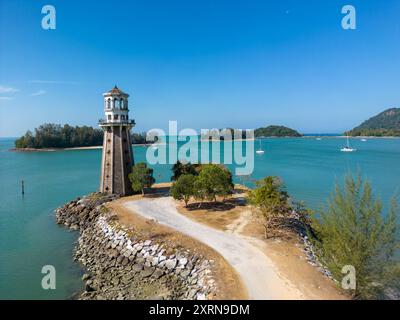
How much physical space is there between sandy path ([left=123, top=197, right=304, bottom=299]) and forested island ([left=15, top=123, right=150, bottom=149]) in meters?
141

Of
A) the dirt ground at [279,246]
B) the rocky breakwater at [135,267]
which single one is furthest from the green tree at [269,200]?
the rocky breakwater at [135,267]

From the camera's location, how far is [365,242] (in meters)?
A: 15.0

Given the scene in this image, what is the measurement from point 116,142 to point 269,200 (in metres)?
24.3

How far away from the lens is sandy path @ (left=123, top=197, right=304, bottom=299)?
16.4m

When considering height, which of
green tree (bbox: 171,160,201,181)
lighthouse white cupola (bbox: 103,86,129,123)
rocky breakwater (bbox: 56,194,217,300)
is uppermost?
lighthouse white cupola (bbox: 103,86,129,123)

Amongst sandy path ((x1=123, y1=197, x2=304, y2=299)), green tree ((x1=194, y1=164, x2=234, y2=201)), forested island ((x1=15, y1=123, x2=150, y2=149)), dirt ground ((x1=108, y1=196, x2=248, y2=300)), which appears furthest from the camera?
forested island ((x1=15, y1=123, x2=150, y2=149))

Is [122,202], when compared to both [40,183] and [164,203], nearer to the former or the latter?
[164,203]

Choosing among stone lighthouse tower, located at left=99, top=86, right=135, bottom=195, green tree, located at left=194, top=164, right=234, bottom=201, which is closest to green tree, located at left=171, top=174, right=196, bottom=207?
green tree, located at left=194, top=164, right=234, bottom=201

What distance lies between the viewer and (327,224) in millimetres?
17078

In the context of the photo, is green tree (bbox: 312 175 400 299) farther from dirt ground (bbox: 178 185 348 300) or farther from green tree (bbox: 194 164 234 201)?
green tree (bbox: 194 164 234 201)

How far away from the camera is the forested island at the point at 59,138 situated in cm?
15094

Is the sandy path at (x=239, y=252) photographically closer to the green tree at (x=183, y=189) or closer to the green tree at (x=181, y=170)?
Answer: the green tree at (x=183, y=189)

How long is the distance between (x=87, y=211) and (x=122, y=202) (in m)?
4.63
